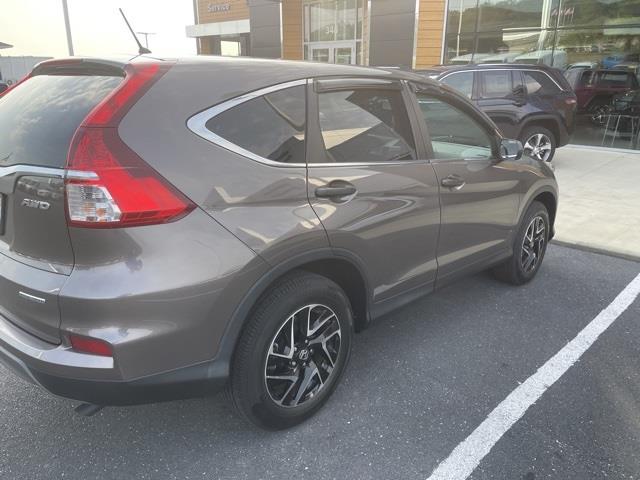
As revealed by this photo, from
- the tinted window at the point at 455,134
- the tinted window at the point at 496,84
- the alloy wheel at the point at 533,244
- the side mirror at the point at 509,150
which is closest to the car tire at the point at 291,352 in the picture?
the tinted window at the point at 455,134

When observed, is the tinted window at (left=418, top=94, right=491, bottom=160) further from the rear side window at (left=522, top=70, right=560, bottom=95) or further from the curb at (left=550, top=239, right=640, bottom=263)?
the rear side window at (left=522, top=70, right=560, bottom=95)

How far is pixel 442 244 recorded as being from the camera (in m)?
3.14

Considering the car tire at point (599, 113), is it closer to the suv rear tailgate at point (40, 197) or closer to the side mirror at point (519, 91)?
the side mirror at point (519, 91)

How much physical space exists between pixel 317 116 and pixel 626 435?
2159mm

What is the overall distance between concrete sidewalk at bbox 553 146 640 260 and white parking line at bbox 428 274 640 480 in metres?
1.71

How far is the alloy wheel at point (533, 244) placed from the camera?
409 cm

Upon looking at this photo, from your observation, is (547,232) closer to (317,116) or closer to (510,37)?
(317,116)

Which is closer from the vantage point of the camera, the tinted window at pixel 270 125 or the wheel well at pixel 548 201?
the tinted window at pixel 270 125

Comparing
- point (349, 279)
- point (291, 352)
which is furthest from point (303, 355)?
point (349, 279)

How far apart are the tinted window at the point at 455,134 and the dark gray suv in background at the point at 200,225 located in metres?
0.50

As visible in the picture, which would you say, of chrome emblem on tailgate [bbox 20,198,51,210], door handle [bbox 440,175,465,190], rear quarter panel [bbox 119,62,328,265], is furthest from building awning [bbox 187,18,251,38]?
chrome emblem on tailgate [bbox 20,198,51,210]

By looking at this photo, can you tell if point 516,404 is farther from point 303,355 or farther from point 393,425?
point 303,355

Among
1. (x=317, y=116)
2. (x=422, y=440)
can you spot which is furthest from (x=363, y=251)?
(x=422, y=440)

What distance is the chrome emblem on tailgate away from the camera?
190cm
